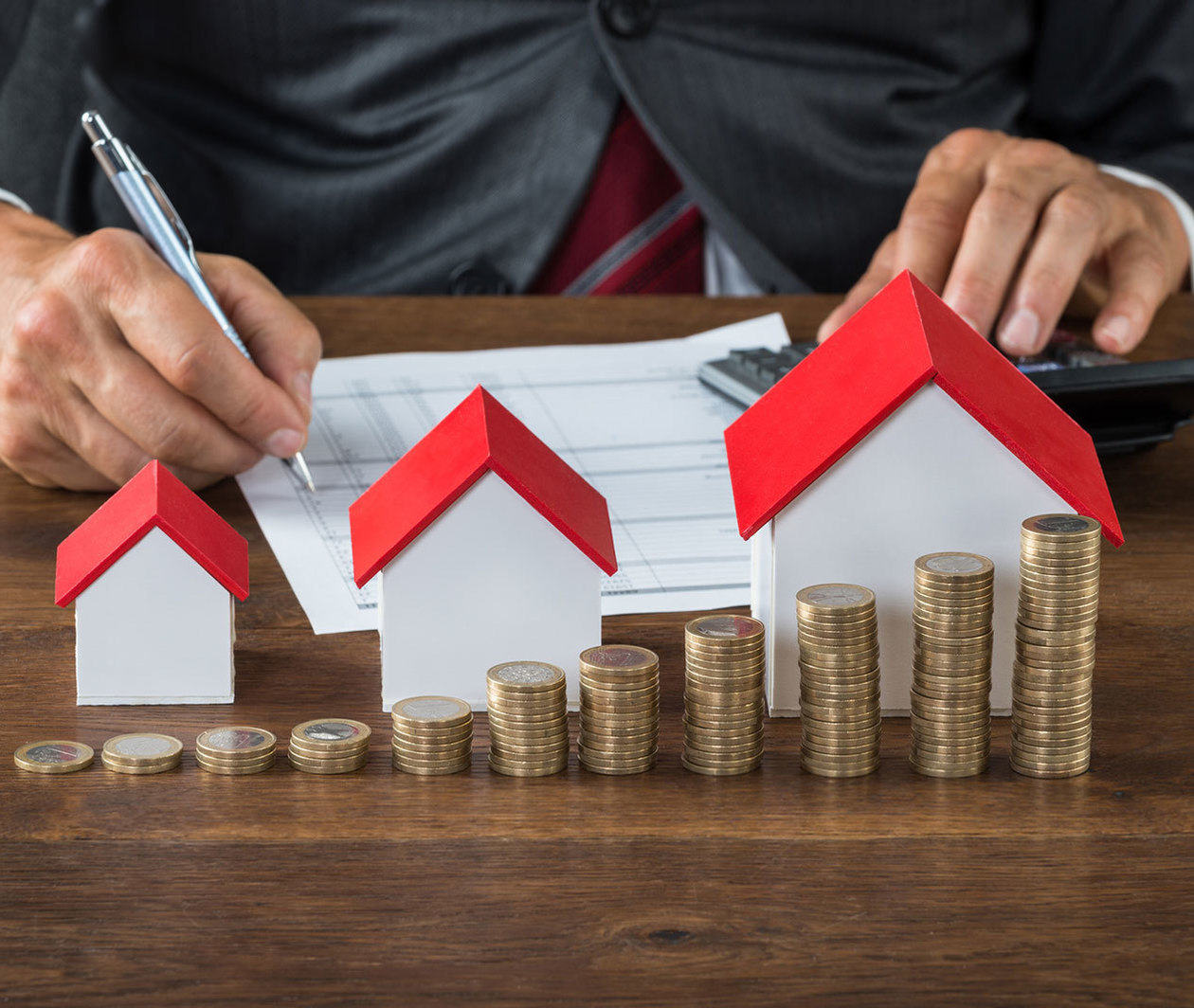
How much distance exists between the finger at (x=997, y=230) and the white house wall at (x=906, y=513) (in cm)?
51

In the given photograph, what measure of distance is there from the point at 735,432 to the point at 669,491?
0.21 meters

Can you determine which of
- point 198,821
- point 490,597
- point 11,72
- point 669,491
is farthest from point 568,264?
point 198,821

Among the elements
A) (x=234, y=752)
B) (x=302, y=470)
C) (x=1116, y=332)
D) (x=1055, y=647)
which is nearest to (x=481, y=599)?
(x=234, y=752)

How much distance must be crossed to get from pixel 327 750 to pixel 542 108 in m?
1.05

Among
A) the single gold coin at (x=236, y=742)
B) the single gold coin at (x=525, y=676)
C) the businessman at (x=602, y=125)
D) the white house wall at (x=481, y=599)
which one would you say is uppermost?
the businessman at (x=602, y=125)

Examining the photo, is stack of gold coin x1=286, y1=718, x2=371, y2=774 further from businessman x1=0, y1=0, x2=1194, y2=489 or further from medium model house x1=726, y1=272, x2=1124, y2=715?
businessman x1=0, y1=0, x2=1194, y2=489

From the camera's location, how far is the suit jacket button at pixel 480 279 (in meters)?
1.46

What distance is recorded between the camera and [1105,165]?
58.2 inches

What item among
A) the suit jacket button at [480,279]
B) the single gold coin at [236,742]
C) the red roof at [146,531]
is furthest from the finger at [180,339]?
the suit jacket button at [480,279]

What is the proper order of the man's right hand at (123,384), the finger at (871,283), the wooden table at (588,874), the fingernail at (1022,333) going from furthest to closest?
1. the finger at (871,283)
2. the fingernail at (1022,333)
3. the man's right hand at (123,384)
4. the wooden table at (588,874)

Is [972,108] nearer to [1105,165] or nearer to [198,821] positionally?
[1105,165]

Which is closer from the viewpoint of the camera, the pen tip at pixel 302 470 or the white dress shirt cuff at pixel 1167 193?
→ the pen tip at pixel 302 470

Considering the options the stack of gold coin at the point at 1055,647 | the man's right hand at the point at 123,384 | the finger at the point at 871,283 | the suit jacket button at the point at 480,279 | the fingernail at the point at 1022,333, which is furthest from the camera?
the suit jacket button at the point at 480,279

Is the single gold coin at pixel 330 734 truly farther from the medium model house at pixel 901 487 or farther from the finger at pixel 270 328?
the finger at pixel 270 328
